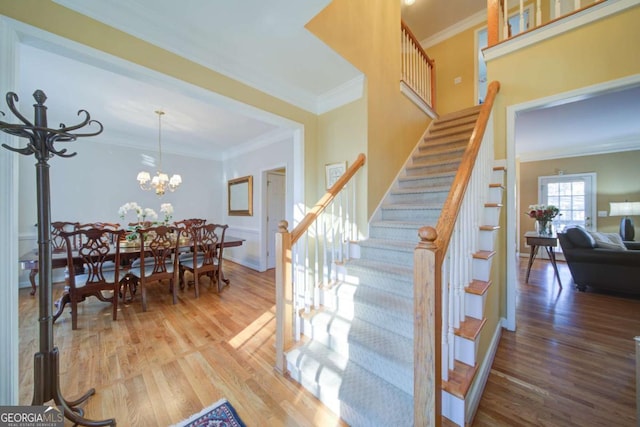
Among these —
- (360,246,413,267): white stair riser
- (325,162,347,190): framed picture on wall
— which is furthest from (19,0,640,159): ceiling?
(360,246,413,267): white stair riser

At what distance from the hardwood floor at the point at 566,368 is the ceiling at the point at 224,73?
2353 mm

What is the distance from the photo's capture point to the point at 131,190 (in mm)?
4664

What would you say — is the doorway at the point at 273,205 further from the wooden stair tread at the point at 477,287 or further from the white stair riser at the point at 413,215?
the wooden stair tread at the point at 477,287

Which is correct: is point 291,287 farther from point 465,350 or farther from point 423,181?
→ point 423,181

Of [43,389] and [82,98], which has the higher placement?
[82,98]

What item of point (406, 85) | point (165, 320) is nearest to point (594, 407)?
point (406, 85)

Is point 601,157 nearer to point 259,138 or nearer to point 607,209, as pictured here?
point 607,209

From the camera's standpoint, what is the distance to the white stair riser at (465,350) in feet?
4.42

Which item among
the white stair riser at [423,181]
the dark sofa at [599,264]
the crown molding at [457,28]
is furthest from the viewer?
the crown molding at [457,28]

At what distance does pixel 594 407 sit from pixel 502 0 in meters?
4.41

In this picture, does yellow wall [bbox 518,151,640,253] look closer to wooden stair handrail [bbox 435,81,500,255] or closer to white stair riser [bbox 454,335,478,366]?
wooden stair handrail [bbox 435,81,500,255]

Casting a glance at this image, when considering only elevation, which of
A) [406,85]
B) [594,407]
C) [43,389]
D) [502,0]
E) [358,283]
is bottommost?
[594,407]

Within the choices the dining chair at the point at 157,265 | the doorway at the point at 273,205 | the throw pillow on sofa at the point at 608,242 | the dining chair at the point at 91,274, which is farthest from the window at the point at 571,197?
the dining chair at the point at 91,274

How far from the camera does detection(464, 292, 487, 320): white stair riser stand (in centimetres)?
152
